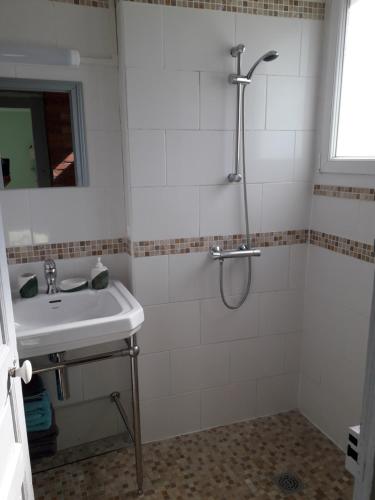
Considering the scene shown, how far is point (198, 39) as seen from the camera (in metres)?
1.76

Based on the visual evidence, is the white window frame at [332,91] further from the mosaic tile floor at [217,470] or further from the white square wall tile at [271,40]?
the mosaic tile floor at [217,470]

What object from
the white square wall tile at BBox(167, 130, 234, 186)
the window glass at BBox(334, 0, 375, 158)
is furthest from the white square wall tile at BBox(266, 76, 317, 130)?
the white square wall tile at BBox(167, 130, 234, 186)

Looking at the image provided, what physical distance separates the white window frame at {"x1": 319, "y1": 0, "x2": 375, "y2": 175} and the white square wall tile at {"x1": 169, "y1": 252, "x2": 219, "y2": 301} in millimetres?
752

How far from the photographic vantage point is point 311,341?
2.21 meters

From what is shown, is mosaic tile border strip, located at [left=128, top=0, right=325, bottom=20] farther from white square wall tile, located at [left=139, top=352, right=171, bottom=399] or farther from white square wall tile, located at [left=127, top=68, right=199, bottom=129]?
white square wall tile, located at [left=139, top=352, right=171, bottom=399]

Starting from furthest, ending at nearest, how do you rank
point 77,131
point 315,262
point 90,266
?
point 315,262
point 90,266
point 77,131

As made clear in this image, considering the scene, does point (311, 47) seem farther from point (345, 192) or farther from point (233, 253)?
point (233, 253)

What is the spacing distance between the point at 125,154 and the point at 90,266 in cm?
56

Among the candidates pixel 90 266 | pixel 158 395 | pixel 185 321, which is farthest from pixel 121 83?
pixel 158 395

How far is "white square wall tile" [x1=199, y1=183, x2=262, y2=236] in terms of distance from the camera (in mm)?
1937

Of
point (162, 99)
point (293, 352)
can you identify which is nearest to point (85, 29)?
point (162, 99)

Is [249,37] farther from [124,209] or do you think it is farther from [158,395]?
[158,395]

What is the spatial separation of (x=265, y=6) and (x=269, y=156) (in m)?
0.67

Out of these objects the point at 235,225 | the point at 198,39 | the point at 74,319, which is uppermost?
the point at 198,39
